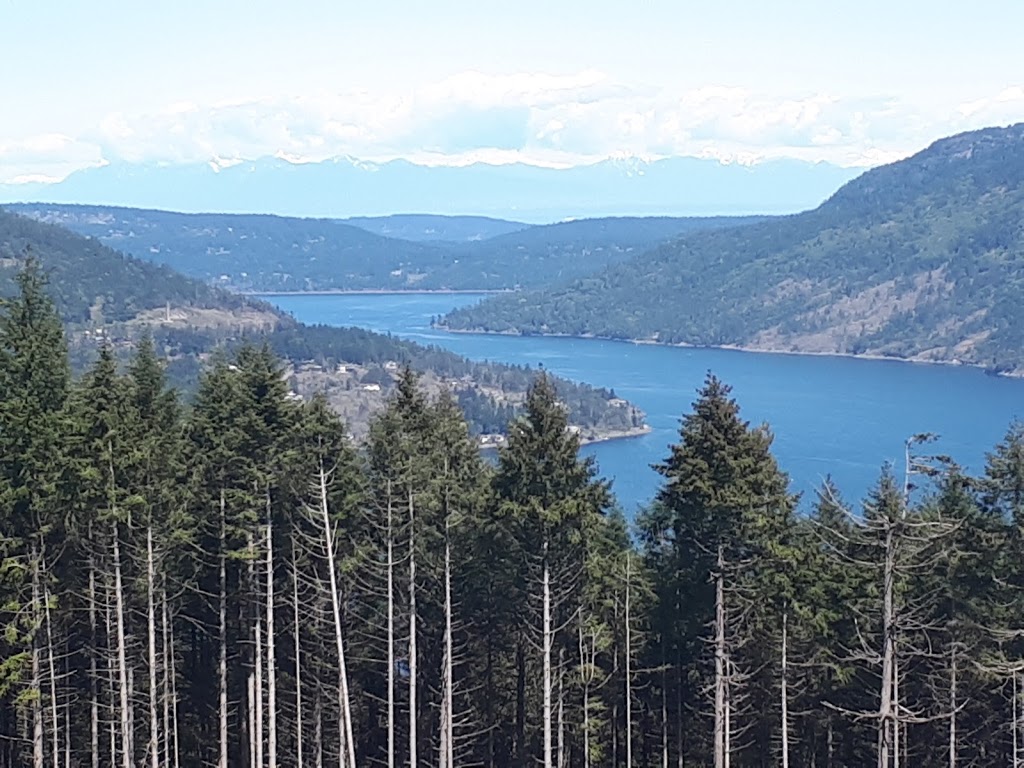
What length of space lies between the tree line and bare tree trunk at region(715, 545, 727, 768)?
61 mm

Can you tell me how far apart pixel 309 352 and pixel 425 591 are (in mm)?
150327

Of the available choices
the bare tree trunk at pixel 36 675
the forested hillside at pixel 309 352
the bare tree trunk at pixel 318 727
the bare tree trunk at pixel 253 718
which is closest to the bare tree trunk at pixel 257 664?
the bare tree trunk at pixel 253 718

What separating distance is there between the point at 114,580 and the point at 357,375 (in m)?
142

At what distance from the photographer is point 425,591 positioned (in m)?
20.9

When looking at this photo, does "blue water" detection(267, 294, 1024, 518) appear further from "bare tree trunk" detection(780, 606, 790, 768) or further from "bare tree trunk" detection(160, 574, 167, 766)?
"bare tree trunk" detection(160, 574, 167, 766)

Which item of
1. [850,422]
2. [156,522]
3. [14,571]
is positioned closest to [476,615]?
[156,522]

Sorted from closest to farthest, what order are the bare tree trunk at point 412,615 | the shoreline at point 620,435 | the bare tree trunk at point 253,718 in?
the bare tree trunk at point 253,718 → the bare tree trunk at point 412,615 → the shoreline at point 620,435

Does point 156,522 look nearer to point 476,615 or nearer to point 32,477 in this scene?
point 32,477

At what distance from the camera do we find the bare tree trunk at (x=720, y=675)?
682 inches

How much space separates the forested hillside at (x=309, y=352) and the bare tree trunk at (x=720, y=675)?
361ft

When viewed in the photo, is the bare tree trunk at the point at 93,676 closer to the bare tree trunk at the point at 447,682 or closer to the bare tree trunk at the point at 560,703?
the bare tree trunk at the point at 447,682

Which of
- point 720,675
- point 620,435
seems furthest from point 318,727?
point 620,435

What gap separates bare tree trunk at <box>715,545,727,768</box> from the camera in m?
17.3

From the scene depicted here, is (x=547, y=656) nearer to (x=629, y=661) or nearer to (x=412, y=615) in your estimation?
(x=412, y=615)
